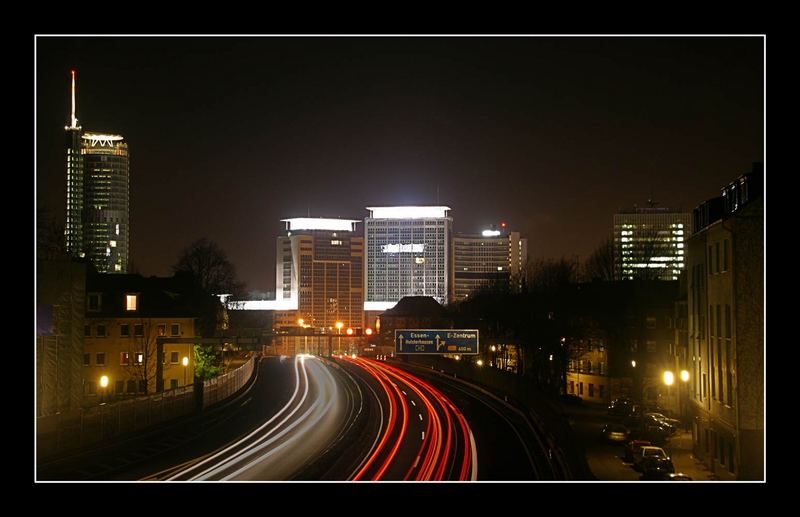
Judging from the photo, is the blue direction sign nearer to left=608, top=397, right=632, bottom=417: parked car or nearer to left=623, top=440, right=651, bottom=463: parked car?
left=623, top=440, right=651, bottom=463: parked car

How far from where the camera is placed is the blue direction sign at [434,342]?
63.4ft

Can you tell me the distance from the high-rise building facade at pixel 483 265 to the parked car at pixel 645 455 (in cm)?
1311

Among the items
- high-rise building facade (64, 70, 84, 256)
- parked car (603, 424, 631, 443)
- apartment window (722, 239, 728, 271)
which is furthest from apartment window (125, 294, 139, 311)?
high-rise building facade (64, 70, 84, 256)

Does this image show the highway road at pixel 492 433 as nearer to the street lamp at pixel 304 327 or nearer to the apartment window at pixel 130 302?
the street lamp at pixel 304 327

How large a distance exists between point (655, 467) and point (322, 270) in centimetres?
1230

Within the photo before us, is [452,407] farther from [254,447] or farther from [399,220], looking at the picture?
[254,447]

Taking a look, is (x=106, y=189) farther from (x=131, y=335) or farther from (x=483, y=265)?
(x=131, y=335)

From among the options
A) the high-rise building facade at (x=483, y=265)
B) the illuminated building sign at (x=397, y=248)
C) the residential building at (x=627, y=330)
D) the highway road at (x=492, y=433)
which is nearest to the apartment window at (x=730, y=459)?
the highway road at (x=492, y=433)

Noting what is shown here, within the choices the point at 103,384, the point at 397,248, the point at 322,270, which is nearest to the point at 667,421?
the point at 397,248

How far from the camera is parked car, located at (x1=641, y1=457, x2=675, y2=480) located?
52.2 feet

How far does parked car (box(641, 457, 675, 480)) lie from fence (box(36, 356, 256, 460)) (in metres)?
10.3

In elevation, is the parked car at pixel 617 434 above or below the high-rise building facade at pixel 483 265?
below

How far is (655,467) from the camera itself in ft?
54.0

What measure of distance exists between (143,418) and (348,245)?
330 inches
